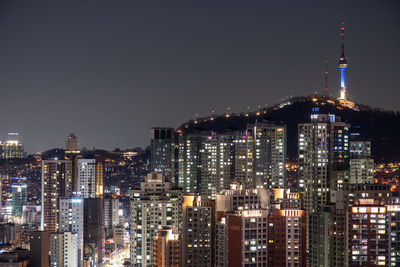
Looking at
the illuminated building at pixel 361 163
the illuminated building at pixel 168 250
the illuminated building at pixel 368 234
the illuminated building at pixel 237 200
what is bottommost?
the illuminated building at pixel 168 250

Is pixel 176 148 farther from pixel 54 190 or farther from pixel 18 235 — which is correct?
pixel 18 235

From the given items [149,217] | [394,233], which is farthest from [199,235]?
[394,233]

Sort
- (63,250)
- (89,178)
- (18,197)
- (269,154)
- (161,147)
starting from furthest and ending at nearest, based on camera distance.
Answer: (18,197), (89,178), (161,147), (269,154), (63,250)

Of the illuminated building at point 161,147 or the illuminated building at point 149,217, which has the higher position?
the illuminated building at point 161,147

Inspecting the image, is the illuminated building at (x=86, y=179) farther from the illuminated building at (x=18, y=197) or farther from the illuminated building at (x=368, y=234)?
the illuminated building at (x=368, y=234)

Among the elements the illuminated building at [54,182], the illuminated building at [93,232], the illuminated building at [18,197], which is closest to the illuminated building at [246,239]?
the illuminated building at [93,232]

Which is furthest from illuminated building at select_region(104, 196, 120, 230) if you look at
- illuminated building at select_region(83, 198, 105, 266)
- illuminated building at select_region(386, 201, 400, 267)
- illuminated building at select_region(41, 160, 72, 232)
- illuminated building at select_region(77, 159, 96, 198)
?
illuminated building at select_region(386, 201, 400, 267)

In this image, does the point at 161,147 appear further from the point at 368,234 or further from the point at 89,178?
the point at 368,234
